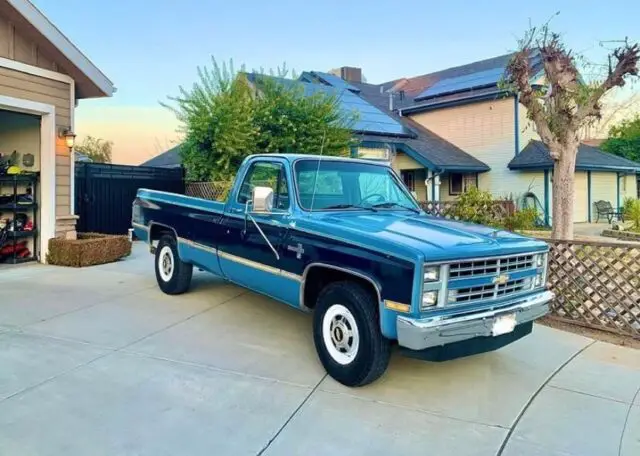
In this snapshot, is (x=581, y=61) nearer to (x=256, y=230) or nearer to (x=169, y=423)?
(x=256, y=230)

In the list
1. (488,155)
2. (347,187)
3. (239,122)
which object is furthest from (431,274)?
(488,155)

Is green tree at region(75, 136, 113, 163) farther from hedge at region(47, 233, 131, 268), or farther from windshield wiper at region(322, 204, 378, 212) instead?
windshield wiper at region(322, 204, 378, 212)

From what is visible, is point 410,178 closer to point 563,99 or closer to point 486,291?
point 563,99

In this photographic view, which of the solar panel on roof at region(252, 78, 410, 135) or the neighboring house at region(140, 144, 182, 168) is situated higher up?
the solar panel on roof at region(252, 78, 410, 135)

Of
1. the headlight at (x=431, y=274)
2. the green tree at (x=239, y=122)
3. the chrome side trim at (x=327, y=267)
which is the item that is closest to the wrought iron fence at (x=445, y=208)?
the green tree at (x=239, y=122)

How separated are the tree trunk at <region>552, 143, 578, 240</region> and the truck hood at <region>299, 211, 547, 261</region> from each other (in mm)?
3778

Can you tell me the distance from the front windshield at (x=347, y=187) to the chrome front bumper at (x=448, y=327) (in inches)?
63.5

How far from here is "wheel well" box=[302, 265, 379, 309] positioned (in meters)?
4.05

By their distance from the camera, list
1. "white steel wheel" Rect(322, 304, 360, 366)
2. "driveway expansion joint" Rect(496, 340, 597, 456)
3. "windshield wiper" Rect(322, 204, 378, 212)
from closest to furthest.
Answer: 1. "driveway expansion joint" Rect(496, 340, 597, 456)
2. "white steel wheel" Rect(322, 304, 360, 366)
3. "windshield wiper" Rect(322, 204, 378, 212)

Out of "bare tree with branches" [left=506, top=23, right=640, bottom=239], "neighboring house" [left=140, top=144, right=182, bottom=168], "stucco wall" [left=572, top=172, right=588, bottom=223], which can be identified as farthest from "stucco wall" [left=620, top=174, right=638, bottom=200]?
"neighboring house" [left=140, top=144, right=182, bottom=168]

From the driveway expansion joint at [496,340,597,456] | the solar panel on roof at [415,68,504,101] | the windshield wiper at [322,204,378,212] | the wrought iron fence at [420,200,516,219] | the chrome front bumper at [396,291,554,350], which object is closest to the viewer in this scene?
the driveway expansion joint at [496,340,597,456]

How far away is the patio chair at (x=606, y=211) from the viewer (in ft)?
69.0

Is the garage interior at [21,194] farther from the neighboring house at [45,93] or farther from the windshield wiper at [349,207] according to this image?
the windshield wiper at [349,207]

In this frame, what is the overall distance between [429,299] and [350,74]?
28271 mm
